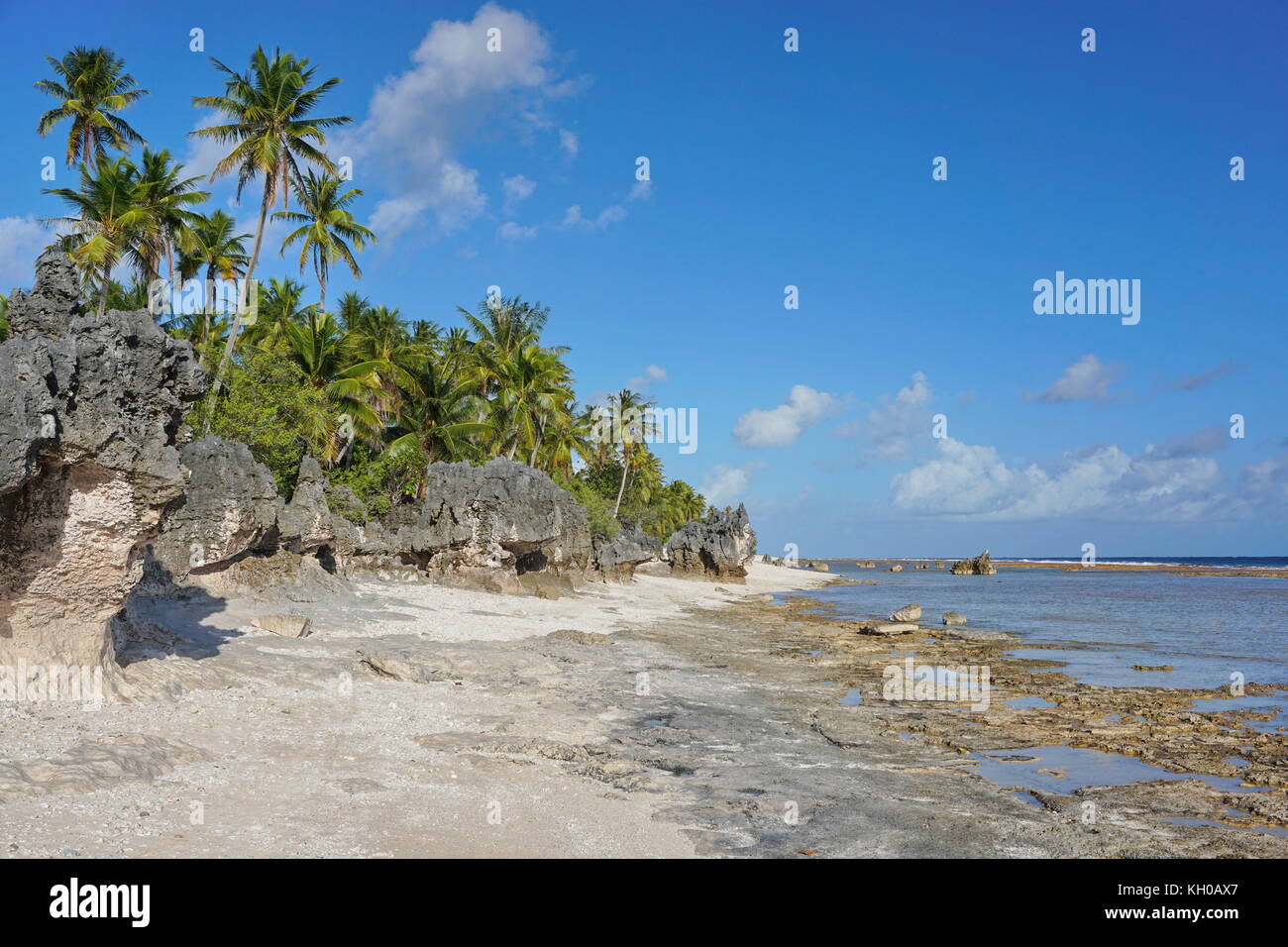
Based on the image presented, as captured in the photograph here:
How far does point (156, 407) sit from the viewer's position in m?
9.21

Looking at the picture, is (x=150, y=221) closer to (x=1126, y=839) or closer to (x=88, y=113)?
(x=88, y=113)

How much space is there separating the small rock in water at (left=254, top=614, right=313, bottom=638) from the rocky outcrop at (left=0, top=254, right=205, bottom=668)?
4962mm

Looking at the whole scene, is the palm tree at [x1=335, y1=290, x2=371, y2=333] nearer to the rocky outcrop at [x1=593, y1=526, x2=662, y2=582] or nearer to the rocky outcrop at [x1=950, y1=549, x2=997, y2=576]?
the rocky outcrop at [x1=593, y1=526, x2=662, y2=582]

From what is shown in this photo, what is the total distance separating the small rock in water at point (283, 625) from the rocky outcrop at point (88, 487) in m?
4.96

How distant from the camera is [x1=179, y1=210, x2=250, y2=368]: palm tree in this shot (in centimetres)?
3462

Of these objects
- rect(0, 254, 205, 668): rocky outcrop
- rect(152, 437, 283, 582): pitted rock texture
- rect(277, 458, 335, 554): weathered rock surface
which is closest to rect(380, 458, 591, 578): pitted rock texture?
rect(277, 458, 335, 554): weathered rock surface

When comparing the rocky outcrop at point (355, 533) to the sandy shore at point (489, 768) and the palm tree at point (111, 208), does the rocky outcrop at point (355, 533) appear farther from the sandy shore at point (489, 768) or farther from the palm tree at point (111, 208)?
the palm tree at point (111, 208)

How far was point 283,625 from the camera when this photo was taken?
14.4 meters

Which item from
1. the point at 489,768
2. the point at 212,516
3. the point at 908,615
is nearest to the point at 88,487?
the point at 489,768

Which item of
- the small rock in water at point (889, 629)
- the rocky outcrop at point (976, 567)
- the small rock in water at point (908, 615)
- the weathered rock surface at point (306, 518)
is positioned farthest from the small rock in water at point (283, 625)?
the rocky outcrop at point (976, 567)

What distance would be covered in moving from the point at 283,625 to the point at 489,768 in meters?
7.15

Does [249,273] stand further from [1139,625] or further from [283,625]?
[1139,625]
